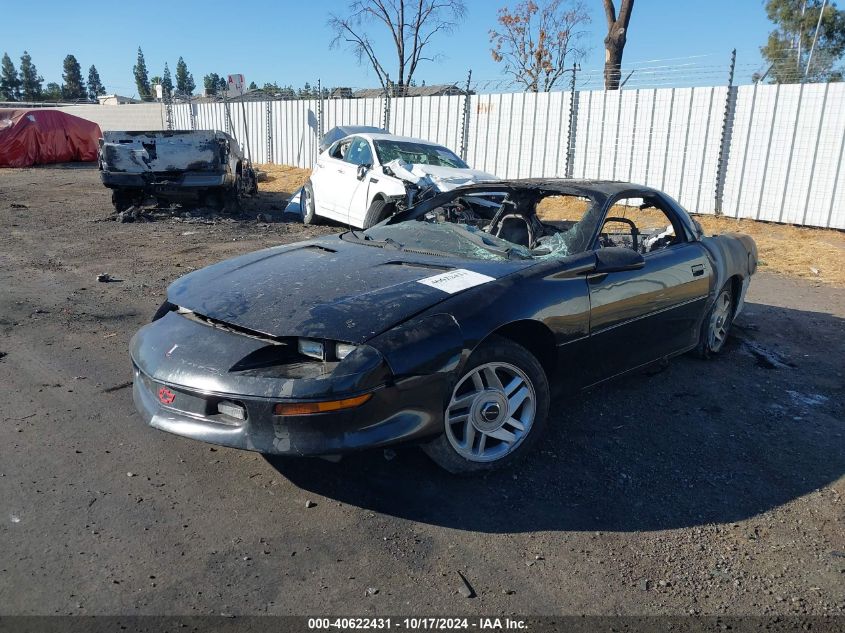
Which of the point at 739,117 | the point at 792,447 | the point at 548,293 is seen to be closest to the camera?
the point at 548,293

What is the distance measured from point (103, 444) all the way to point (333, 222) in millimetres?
9165

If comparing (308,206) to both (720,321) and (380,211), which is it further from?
(720,321)

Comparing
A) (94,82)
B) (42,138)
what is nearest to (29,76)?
(94,82)

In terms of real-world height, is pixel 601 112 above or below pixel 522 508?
above

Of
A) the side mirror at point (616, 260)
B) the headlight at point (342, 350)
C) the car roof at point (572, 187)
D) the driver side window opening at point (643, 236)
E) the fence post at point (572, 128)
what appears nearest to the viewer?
the headlight at point (342, 350)

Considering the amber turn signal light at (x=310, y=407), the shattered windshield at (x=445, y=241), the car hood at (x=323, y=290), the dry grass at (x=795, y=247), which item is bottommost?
the dry grass at (x=795, y=247)

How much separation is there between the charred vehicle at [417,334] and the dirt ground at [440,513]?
1.07ft

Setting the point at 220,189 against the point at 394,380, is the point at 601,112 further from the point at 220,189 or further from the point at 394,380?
the point at 394,380

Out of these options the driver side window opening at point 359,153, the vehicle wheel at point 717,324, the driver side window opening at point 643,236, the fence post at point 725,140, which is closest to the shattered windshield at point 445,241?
the driver side window opening at point 643,236

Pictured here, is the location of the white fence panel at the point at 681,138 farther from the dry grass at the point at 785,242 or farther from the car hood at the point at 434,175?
the car hood at the point at 434,175

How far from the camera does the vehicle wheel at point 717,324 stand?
516 cm

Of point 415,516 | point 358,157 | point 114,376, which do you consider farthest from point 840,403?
point 358,157

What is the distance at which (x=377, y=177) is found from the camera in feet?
32.9

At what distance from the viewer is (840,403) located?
14.9 ft
